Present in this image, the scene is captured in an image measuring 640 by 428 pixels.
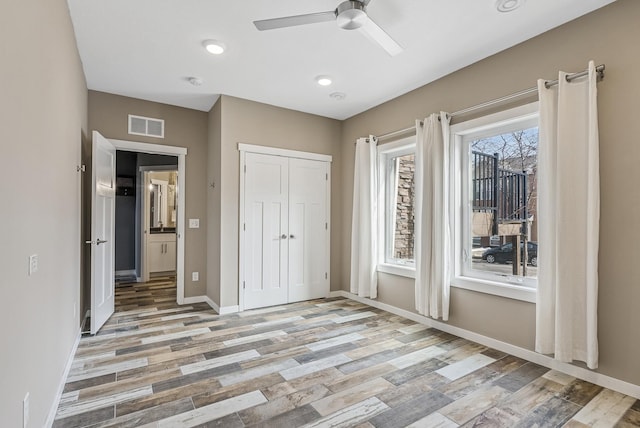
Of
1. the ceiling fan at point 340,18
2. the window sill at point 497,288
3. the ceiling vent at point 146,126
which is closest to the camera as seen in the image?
the ceiling fan at point 340,18

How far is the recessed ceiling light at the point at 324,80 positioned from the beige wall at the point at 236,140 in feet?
3.27

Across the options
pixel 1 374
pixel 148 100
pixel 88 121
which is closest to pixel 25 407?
pixel 1 374

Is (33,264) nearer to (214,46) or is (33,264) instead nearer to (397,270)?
(214,46)

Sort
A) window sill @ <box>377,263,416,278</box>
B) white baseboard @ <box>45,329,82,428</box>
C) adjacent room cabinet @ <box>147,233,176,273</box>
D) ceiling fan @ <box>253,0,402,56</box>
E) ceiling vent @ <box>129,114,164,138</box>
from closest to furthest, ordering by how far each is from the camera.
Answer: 1. white baseboard @ <box>45,329,82,428</box>
2. ceiling fan @ <box>253,0,402,56</box>
3. window sill @ <box>377,263,416,278</box>
4. ceiling vent @ <box>129,114,164,138</box>
5. adjacent room cabinet @ <box>147,233,176,273</box>

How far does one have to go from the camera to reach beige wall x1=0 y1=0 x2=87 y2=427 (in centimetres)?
131

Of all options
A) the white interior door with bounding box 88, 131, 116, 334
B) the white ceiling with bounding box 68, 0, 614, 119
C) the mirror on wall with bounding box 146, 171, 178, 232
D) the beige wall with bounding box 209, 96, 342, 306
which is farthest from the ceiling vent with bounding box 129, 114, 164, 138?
the mirror on wall with bounding box 146, 171, 178, 232

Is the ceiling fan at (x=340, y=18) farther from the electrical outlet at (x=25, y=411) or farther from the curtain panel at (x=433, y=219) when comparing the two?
the electrical outlet at (x=25, y=411)

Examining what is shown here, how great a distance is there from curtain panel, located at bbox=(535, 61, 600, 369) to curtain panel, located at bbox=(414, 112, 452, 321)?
2.99 feet

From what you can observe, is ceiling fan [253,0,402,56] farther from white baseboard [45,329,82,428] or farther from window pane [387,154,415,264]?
white baseboard [45,329,82,428]

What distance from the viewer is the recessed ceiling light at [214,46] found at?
288 centimetres

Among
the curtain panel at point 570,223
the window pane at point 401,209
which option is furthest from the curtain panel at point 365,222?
the curtain panel at point 570,223

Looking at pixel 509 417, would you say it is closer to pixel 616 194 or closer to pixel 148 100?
pixel 616 194

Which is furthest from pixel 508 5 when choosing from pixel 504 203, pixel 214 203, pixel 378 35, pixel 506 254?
pixel 214 203

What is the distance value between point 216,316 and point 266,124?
2560mm
